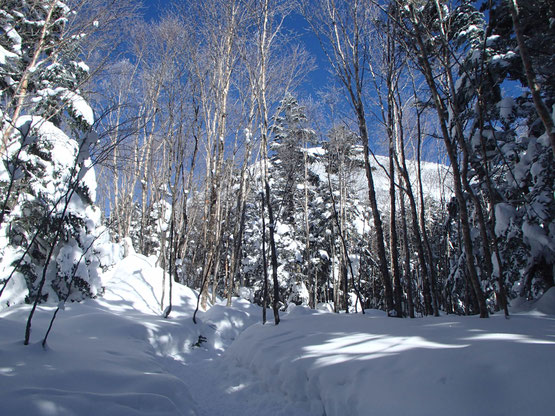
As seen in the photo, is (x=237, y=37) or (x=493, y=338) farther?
(x=237, y=37)

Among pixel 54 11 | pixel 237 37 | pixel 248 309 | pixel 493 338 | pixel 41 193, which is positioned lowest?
pixel 248 309

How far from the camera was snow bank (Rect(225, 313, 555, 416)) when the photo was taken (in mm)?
1710

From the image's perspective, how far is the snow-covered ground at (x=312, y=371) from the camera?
1828 mm

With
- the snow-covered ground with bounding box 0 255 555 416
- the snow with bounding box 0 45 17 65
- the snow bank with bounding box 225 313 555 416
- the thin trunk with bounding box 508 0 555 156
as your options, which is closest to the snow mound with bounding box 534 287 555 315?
the snow-covered ground with bounding box 0 255 555 416

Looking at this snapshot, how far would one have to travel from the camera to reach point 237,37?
330 inches

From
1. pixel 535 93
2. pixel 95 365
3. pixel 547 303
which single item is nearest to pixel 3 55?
pixel 95 365

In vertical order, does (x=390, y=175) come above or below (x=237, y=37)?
below

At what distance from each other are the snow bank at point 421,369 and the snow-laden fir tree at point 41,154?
540 cm

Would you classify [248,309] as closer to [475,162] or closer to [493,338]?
[475,162]

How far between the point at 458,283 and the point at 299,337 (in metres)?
4.94

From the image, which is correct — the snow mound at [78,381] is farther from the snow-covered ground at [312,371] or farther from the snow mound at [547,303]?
the snow mound at [547,303]

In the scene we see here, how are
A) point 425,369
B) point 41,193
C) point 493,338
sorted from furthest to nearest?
point 41,193 < point 493,338 < point 425,369

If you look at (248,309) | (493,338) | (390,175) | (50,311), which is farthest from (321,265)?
(493,338)

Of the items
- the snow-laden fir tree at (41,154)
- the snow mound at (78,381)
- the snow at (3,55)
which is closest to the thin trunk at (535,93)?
the snow mound at (78,381)
